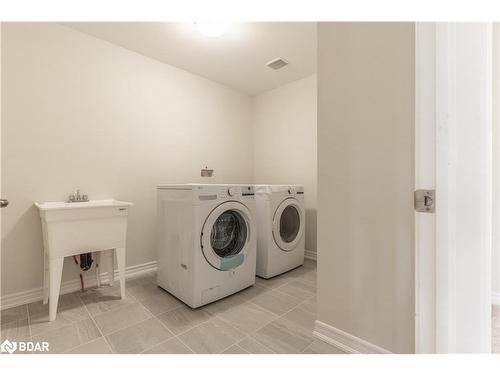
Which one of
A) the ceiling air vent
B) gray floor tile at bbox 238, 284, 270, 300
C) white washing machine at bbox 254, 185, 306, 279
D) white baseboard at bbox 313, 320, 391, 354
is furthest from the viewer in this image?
the ceiling air vent

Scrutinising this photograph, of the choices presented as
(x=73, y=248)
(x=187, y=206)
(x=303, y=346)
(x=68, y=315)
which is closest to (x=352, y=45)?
(x=187, y=206)

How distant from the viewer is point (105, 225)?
158 cm

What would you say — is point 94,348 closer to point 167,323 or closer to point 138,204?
point 167,323

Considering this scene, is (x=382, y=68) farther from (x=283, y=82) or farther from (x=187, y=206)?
(x=283, y=82)

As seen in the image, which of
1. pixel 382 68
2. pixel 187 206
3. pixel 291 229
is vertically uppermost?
pixel 382 68

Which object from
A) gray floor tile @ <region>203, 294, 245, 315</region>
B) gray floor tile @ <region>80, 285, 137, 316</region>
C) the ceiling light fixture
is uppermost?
the ceiling light fixture

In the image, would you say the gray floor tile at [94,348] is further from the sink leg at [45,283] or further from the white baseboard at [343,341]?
the white baseboard at [343,341]

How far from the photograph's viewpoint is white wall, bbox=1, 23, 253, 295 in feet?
5.19

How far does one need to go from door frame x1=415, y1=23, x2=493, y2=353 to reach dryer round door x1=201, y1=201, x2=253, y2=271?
3.92ft

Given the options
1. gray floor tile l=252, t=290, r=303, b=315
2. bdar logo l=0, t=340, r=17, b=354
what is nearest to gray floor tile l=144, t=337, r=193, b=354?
gray floor tile l=252, t=290, r=303, b=315

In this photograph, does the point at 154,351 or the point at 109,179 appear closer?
the point at 154,351

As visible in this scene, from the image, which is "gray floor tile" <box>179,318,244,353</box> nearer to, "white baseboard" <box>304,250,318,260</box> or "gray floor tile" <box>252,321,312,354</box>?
"gray floor tile" <box>252,321,312,354</box>
